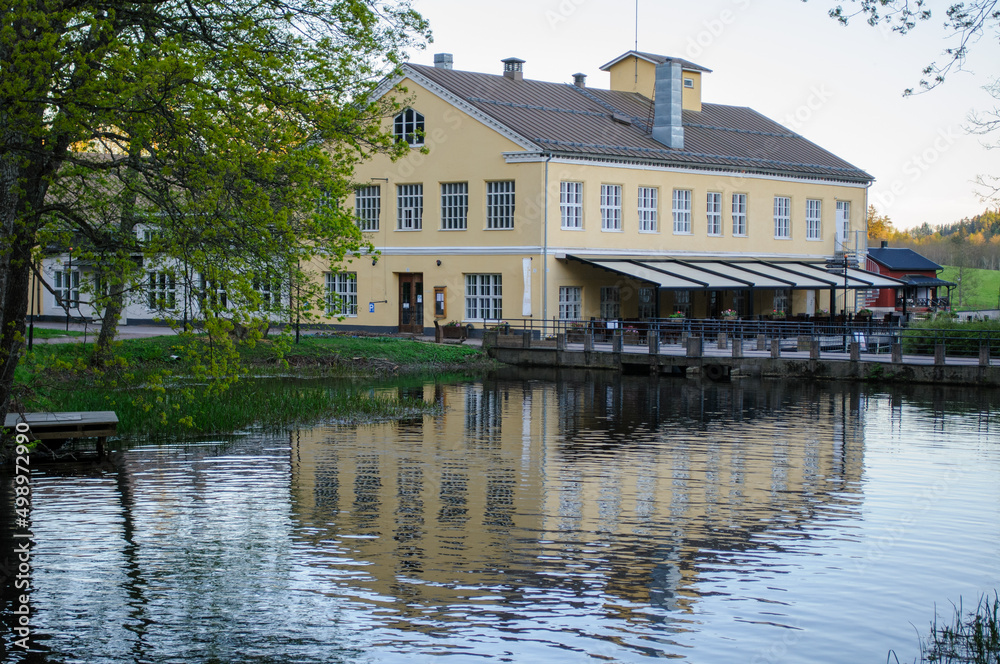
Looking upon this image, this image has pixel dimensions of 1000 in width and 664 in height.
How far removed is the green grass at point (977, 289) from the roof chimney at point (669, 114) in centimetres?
3856

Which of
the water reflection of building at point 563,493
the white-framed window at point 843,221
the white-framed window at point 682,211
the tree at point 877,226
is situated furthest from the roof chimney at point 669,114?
the tree at point 877,226

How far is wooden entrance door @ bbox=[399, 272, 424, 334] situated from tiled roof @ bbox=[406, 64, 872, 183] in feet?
26.4

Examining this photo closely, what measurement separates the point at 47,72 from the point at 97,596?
5.31m

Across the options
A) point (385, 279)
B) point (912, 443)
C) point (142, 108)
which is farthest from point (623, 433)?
point (385, 279)

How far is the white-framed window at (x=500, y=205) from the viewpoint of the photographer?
45.1m

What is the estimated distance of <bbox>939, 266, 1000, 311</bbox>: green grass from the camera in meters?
88.9

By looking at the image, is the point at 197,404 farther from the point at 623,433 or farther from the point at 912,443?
the point at 912,443

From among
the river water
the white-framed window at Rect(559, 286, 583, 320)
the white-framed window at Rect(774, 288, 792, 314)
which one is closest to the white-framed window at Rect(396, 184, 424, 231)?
the white-framed window at Rect(559, 286, 583, 320)

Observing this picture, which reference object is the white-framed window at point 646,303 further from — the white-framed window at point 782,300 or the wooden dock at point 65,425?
the wooden dock at point 65,425

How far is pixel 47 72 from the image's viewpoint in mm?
11508

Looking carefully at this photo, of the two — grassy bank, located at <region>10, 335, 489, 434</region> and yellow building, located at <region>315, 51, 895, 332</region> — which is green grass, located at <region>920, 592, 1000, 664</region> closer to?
grassy bank, located at <region>10, 335, 489, 434</region>

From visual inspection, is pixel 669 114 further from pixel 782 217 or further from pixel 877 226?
pixel 877 226

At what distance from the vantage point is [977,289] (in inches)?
4053

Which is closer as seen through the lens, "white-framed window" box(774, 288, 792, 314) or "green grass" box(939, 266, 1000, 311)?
"white-framed window" box(774, 288, 792, 314)
